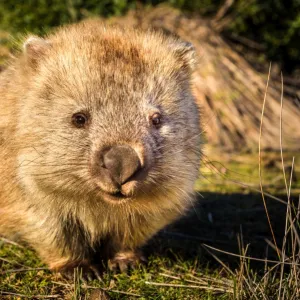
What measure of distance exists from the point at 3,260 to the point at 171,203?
1.29m

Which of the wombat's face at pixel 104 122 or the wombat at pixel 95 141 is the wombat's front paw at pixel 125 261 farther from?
the wombat's face at pixel 104 122

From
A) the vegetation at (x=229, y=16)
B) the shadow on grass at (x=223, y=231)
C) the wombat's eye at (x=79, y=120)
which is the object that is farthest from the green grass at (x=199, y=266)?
the vegetation at (x=229, y=16)

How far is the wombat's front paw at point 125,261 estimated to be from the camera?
430 cm

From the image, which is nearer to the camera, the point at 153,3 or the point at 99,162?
the point at 99,162

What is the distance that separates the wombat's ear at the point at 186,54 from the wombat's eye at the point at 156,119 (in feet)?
2.26

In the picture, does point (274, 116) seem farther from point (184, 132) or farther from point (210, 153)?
point (184, 132)

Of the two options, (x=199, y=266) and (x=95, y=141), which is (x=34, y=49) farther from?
(x=199, y=266)

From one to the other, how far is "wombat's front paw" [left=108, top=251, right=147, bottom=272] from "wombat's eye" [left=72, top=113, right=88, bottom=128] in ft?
3.78

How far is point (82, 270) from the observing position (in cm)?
413

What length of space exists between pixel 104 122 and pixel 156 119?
36 cm

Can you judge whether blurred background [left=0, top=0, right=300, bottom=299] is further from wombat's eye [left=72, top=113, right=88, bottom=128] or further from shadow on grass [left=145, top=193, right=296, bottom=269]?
wombat's eye [left=72, top=113, right=88, bottom=128]

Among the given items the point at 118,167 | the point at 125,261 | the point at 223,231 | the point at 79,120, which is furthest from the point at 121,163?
the point at 223,231

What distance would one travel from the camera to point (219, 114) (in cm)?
894

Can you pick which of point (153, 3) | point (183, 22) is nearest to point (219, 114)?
point (183, 22)
